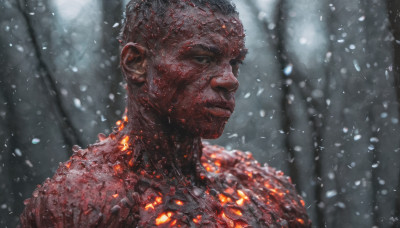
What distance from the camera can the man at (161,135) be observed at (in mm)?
1739

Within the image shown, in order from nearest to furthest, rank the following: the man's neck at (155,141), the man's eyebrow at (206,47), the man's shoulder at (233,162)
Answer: the man's eyebrow at (206,47) → the man's neck at (155,141) → the man's shoulder at (233,162)

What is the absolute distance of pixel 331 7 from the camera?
12.8 ft

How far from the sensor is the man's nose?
1799 mm

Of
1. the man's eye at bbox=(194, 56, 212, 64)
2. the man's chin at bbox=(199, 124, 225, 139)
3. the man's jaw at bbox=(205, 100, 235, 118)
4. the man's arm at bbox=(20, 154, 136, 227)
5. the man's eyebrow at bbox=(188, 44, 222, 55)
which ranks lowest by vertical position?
the man's arm at bbox=(20, 154, 136, 227)

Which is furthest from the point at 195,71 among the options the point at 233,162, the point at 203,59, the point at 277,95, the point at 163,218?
the point at 277,95

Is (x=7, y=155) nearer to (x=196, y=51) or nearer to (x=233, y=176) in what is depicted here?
(x=233, y=176)

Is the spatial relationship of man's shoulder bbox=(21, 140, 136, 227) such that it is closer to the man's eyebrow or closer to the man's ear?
the man's ear

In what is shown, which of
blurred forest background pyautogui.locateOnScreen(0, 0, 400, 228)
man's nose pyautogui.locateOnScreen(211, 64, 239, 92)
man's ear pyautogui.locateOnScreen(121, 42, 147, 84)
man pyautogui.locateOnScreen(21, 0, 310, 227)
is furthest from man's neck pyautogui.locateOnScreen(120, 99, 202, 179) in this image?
blurred forest background pyautogui.locateOnScreen(0, 0, 400, 228)

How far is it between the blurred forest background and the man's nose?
1.97 m

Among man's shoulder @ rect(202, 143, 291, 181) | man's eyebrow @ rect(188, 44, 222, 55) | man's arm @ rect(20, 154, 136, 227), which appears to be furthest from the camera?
man's shoulder @ rect(202, 143, 291, 181)

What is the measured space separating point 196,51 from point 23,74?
6.50 feet

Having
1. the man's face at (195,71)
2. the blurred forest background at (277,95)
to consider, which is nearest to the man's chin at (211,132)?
the man's face at (195,71)

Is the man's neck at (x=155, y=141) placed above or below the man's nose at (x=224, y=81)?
below

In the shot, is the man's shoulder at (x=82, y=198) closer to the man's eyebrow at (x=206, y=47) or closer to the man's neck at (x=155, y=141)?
the man's neck at (x=155, y=141)
